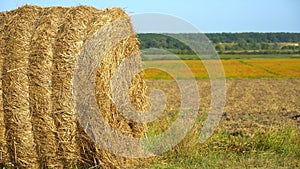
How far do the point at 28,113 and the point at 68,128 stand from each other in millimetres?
546

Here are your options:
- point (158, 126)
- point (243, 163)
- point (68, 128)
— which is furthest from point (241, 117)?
point (68, 128)

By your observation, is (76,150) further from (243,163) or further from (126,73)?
(243,163)

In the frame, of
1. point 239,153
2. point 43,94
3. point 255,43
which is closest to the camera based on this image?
point 43,94

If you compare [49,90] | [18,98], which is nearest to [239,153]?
[49,90]

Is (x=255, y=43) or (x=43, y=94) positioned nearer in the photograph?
(x=43, y=94)

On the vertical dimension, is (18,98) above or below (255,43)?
below

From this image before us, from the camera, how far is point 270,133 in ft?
23.5

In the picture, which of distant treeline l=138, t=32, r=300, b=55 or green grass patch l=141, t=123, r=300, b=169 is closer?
green grass patch l=141, t=123, r=300, b=169

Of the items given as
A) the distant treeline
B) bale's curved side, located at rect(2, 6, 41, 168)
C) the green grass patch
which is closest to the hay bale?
bale's curved side, located at rect(2, 6, 41, 168)

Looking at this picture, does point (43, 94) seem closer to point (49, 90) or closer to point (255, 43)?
point (49, 90)

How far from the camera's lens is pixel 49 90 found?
18.0 feet

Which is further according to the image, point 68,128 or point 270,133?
point 270,133

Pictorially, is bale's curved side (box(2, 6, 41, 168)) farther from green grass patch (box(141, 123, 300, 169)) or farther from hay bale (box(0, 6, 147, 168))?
green grass patch (box(141, 123, 300, 169))

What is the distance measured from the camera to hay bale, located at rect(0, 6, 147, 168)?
215 inches
